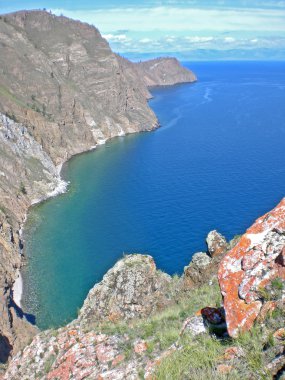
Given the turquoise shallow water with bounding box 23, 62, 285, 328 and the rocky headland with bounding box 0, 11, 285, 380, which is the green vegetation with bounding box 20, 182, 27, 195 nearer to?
the turquoise shallow water with bounding box 23, 62, 285, 328

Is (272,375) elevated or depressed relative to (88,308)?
elevated

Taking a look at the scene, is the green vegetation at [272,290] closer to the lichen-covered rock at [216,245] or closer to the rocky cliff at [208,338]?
the rocky cliff at [208,338]

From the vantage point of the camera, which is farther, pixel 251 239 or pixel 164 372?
pixel 251 239

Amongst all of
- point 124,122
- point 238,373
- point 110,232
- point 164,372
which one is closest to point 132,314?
point 164,372

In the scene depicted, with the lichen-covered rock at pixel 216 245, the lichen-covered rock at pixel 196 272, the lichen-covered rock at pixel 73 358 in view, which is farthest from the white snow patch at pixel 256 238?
the lichen-covered rock at pixel 216 245

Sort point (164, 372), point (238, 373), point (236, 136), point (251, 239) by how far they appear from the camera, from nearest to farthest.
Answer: point (238, 373), point (164, 372), point (251, 239), point (236, 136)

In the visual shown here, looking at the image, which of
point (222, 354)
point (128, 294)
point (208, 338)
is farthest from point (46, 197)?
point (222, 354)

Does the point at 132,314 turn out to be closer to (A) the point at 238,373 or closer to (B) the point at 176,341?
(B) the point at 176,341
